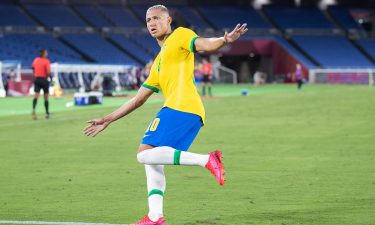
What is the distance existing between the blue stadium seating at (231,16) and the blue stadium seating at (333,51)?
4.25 metres

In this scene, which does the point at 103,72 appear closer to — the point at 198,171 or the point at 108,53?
the point at 108,53

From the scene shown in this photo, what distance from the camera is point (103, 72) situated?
5738 centimetres

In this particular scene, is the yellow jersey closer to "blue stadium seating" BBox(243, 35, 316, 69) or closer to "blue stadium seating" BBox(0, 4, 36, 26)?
"blue stadium seating" BBox(0, 4, 36, 26)

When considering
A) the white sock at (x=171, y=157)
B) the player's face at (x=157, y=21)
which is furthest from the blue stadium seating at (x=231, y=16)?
the white sock at (x=171, y=157)

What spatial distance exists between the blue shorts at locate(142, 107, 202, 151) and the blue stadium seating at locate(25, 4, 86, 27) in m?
72.6

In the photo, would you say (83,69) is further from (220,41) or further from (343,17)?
(220,41)

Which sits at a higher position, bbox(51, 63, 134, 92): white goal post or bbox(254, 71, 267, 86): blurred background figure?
bbox(51, 63, 134, 92): white goal post

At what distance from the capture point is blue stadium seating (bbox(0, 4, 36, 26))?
77.8 metres

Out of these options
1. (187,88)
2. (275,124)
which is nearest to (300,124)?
(275,124)

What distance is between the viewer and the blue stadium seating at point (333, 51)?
86.8m

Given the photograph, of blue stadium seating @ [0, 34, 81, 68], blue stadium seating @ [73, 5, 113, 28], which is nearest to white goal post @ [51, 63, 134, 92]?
blue stadium seating @ [0, 34, 81, 68]

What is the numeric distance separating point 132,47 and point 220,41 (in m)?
74.5

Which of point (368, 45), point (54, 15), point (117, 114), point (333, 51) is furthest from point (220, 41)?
point (368, 45)

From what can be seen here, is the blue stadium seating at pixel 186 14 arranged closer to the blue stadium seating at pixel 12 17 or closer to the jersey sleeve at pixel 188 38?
the blue stadium seating at pixel 12 17
